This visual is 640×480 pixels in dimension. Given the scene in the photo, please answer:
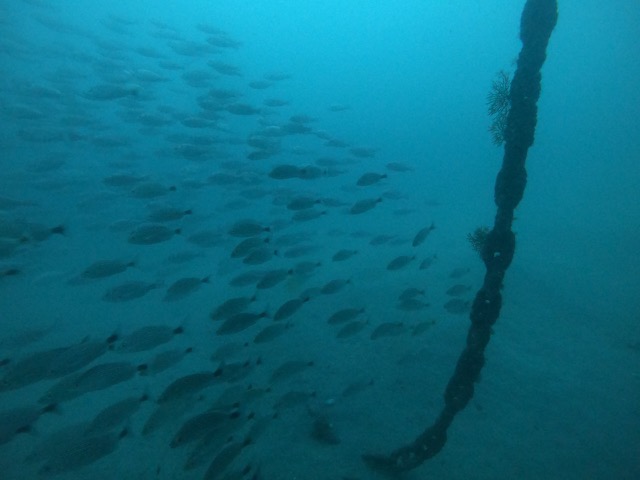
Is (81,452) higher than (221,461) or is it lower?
higher

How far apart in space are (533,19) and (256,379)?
22.8 feet

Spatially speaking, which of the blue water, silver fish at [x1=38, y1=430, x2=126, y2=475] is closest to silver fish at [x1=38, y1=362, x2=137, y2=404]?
the blue water

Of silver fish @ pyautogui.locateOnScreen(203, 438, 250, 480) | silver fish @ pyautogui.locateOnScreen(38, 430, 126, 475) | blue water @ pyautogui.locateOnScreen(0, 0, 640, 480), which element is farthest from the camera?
blue water @ pyautogui.locateOnScreen(0, 0, 640, 480)

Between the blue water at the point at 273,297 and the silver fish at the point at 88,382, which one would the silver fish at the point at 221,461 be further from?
the silver fish at the point at 88,382

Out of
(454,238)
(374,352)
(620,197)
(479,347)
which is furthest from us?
(620,197)

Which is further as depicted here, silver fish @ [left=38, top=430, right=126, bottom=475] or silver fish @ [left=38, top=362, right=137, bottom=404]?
silver fish @ [left=38, top=362, right=137, bottom=404]

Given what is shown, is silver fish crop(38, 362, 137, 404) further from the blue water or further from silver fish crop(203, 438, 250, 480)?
silver fish crop(203, 438, 250, 480)

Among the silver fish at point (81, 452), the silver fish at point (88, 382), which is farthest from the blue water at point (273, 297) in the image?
the silver fish at point (88, 382)

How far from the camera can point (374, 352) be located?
26.1ft

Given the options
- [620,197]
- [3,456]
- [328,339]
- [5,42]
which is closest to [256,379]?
[328,339]

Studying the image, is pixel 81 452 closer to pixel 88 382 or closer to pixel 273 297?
pixel 88 382

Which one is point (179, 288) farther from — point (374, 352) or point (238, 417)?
point (374, 352)

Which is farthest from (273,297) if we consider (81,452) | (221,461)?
(81,452)

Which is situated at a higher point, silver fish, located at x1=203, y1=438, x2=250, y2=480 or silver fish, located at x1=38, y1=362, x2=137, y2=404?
silver fish, located at x1=38, y1=362, x2=137, y2=404
